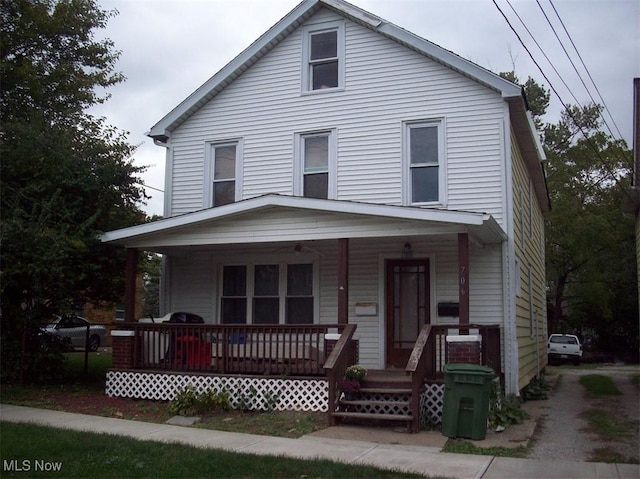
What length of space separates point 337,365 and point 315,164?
5.20 meters

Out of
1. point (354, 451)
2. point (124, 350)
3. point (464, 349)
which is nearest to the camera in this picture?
point (354, 451)

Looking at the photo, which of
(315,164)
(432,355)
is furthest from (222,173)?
(432,355)

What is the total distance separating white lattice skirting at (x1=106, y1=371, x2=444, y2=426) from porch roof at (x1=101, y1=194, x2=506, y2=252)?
→ 2.51 m

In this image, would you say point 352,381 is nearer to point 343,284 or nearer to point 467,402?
point 343,284

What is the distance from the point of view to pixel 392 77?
1364 centimetres

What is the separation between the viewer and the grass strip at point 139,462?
22.9ft

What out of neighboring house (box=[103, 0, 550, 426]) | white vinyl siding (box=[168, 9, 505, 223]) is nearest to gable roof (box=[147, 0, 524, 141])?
neighboring house (box=[103, 0, 550, 426])

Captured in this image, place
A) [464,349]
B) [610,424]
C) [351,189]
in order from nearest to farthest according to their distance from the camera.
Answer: [464,349] → [610,424] → [351,189]

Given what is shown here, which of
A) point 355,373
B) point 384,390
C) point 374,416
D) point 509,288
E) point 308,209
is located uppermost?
point 308,209

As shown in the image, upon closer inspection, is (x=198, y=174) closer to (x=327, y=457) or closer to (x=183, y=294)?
(x=183, y=294)

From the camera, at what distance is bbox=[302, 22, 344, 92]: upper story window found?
1434 centimetres

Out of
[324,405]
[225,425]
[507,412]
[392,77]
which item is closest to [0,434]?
[225,425]

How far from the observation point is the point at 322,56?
14516mm

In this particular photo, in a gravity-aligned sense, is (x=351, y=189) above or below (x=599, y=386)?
above
